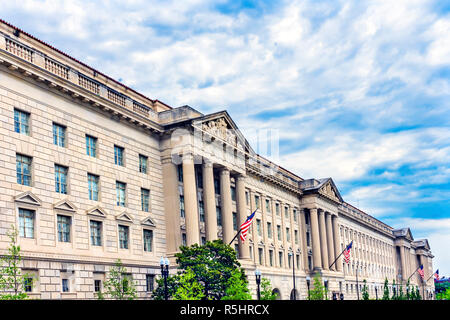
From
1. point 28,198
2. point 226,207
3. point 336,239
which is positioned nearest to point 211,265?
point 28,198

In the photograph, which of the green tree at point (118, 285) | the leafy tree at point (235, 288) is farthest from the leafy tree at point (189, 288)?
the green tree at point (118, 285)

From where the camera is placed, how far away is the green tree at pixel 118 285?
131 feet

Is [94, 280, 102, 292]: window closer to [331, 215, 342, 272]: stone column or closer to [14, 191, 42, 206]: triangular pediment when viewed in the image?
[14, 191, 42, 206]: triangular pediment

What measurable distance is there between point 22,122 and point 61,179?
4.91 m

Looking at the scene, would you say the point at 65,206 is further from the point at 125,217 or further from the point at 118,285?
the point at 125,217

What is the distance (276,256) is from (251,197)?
32.3 ft

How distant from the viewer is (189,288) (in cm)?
4200

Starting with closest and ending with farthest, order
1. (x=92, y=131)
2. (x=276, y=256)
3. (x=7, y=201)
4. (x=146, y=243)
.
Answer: (x=7, y=201) → (x=92, y=131) → (x=146, y=243) → (x=276, y=256)

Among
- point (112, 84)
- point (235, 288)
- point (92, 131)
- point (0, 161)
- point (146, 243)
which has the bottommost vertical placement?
point (235, 288)

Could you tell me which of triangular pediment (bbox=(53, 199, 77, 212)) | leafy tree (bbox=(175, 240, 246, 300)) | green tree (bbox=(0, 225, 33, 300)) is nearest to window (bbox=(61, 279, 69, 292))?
green tree (bbox=(0, 225, 33, 300))

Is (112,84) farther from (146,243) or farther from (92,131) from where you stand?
(146,243)

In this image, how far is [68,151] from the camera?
4122 cm
